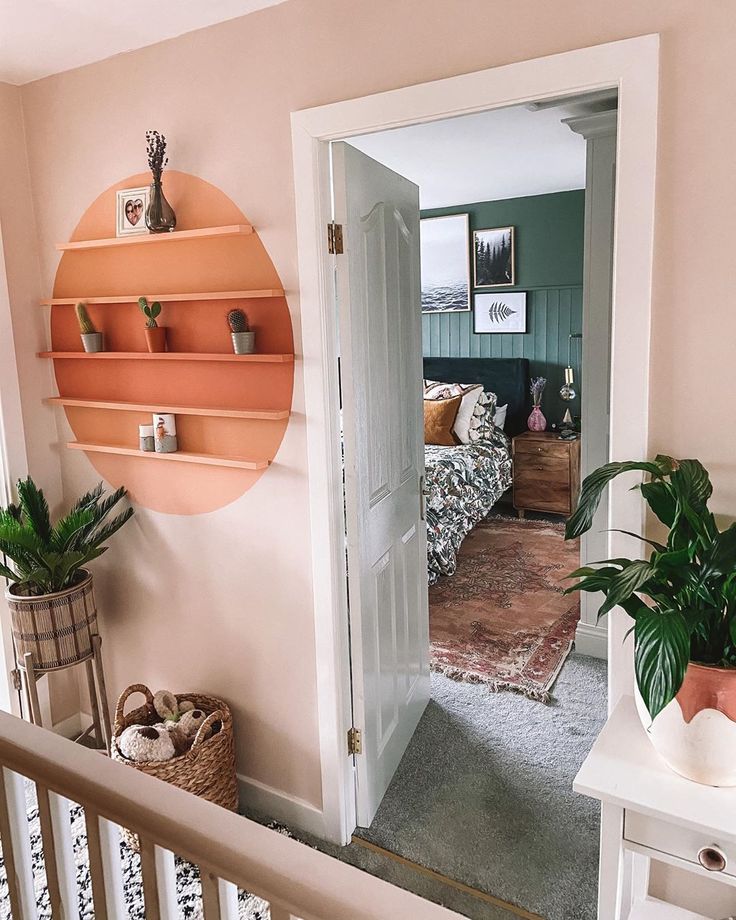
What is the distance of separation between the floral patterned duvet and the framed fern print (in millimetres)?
853

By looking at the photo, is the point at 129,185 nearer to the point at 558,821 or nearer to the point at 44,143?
the point at 44,143

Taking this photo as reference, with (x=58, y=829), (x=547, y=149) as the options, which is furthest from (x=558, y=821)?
(x=547, y=149)

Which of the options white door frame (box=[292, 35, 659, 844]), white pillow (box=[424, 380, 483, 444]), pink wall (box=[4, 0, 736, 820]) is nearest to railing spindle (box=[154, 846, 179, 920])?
white door frame (box=[292, 35, 659, 844])

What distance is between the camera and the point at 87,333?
8.13 feet

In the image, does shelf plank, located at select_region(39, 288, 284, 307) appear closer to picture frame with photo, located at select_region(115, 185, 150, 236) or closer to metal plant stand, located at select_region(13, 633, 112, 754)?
picture frame with photo, located at select_region(115, 185, 150, 236)

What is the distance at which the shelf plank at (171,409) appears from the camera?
2128 mm

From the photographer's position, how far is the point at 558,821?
240 cm

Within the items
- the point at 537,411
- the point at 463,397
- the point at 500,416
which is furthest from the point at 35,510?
the point at 537,411

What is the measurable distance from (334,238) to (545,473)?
12.1ft

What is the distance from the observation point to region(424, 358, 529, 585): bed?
4.27 m

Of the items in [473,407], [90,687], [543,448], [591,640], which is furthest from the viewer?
[473,407]

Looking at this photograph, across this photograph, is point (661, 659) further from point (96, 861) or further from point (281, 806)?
point (281, 806)

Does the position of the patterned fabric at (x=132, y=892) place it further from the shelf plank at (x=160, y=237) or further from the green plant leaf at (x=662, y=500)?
the shelf plank at (x=160, y=237)

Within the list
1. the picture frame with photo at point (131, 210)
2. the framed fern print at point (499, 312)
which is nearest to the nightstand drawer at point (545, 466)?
the framed fern print at point (499, 312)
